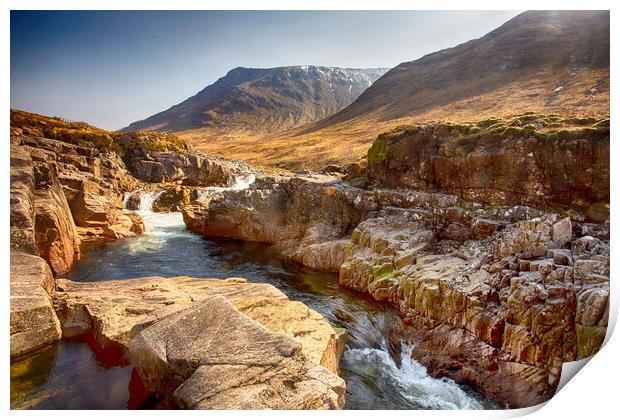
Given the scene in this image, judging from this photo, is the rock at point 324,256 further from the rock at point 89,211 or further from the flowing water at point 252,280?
the rock at point 89,211

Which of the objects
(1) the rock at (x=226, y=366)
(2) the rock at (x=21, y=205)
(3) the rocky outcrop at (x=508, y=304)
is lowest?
(3) the rocky outcrop at (x=508, y=304)

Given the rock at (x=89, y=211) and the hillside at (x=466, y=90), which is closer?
the rock at (x=89, y=211)

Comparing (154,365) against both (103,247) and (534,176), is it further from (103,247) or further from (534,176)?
(103,247)

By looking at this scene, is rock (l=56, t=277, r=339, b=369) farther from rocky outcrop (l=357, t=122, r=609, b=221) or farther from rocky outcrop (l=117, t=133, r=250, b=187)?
rocky outcrop (l=117, t=133, r=250, b=187)

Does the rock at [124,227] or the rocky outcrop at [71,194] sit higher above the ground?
the rocky outcrop at [71,194]

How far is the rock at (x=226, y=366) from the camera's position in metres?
3.92

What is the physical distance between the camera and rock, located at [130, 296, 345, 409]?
3924 millimetres

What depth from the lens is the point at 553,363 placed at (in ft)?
18.2

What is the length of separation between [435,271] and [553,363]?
3.14 m

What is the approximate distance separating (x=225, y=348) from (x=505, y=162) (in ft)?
28.7

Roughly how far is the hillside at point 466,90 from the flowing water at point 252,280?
1097cm

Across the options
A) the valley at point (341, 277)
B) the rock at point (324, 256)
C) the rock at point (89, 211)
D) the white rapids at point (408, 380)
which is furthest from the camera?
the rock at point (89, 211)

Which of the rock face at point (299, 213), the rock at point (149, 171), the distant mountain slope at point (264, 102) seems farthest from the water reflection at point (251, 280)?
the distant mountain slope at point (264, 102)
